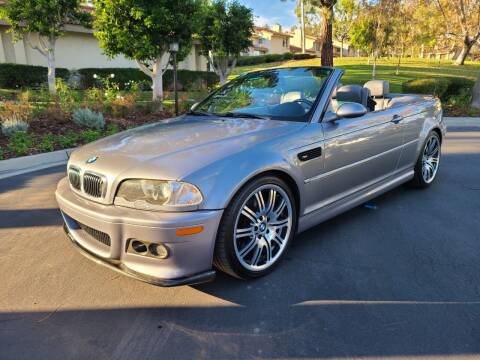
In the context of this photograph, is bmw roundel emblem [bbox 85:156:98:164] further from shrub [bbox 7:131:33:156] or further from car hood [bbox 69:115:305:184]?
shrub [bbox 7:131:33:156]

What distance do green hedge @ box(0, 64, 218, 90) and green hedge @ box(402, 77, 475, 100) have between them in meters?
7.92

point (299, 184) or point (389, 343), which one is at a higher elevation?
point (299, 184)

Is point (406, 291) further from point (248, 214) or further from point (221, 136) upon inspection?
point (221, 136)

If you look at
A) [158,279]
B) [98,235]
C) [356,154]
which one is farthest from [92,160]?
[356,154]

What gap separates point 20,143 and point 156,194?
5737 millimetres

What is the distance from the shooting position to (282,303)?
2.59m

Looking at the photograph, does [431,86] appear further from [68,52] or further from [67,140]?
[68,52]

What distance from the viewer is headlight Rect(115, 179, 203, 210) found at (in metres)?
2.34

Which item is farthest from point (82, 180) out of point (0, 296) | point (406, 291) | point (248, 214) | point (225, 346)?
point (406, 291)

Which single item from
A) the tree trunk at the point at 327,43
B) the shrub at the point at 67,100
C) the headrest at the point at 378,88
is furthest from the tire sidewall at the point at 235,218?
the tree trunk at the point at 327,43

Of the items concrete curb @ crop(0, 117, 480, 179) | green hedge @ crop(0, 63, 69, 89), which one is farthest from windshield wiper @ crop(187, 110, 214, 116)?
green hedge @ crop(0, 63, 69, 89)

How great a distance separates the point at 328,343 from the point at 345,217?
199 cm

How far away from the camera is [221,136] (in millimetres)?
2908

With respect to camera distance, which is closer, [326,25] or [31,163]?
[31,163]
